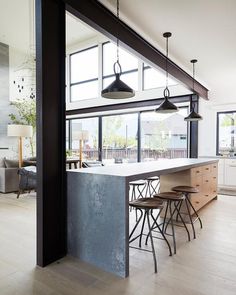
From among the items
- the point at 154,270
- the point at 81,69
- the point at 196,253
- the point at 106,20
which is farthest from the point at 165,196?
the point at 81,69

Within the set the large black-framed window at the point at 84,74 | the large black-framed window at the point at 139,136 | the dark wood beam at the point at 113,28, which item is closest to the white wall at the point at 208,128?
the large black-framed window at the point at 139,136

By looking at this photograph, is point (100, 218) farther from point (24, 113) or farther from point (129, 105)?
point (24, 113)

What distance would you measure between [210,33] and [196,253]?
9.78 ft

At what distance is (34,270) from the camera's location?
2240 mm

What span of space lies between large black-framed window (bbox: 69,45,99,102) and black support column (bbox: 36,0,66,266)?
6453 millimetres

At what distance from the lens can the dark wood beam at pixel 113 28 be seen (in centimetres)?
255

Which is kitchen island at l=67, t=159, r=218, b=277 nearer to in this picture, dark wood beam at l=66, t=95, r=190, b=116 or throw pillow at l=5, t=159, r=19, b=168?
throw pillow at l=5, t=159, r=19, b=168

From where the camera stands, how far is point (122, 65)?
8.30m

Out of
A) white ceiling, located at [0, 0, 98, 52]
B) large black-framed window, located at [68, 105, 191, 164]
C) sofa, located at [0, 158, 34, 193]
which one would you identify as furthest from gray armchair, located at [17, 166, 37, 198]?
large black-framed window, located at [68, 105, 191, 164]

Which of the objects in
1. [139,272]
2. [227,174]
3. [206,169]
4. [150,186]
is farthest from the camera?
[227,174]

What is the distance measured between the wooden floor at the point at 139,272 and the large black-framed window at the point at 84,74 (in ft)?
22.4

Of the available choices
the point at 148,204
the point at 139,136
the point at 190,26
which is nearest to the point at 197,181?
the point at 148,204

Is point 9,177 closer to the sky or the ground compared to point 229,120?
closer to the ground

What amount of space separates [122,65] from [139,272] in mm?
7276
